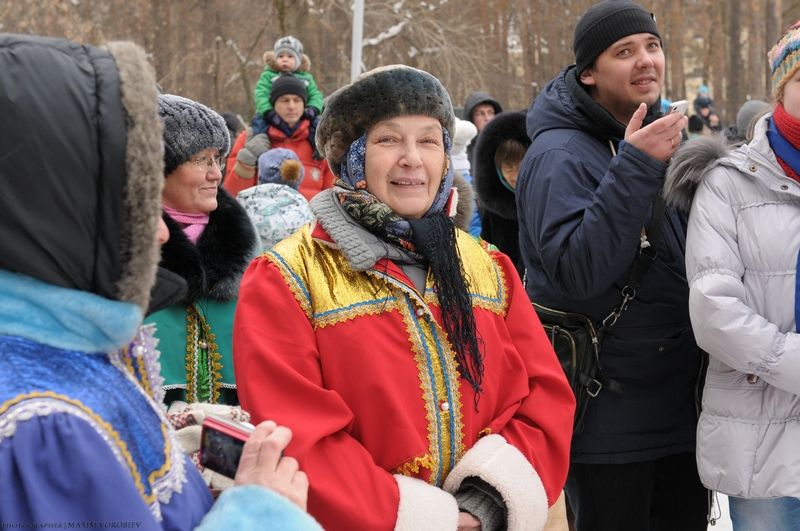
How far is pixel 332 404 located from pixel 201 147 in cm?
109

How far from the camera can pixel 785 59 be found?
2.60 metres

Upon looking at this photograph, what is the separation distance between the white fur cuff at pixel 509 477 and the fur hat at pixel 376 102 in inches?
32.0

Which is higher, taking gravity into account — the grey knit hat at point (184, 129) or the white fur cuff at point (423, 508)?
the grey knit hat at point (184, 129)

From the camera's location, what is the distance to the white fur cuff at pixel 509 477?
82.1 inches

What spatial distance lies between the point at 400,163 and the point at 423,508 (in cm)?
82

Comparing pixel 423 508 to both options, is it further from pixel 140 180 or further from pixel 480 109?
pixel 480 109

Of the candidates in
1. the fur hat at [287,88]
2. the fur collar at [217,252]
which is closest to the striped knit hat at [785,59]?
the fur collar at [217,252]

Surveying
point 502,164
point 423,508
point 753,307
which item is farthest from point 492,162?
point 423,508

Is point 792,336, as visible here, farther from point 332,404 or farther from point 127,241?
point 127,241

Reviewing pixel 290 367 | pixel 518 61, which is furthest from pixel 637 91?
pixel 518 61

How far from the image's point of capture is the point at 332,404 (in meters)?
2.00

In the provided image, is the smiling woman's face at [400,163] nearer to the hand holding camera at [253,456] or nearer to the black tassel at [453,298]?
the black tassel at [453,298]

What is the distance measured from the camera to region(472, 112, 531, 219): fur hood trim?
15.0 ft

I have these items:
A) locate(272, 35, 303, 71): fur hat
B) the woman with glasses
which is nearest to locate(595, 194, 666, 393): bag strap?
the woman with glasses
